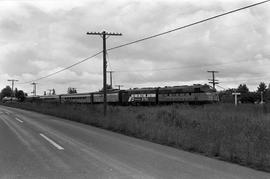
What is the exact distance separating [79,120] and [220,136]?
1629cm

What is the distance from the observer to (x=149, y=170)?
350 inches

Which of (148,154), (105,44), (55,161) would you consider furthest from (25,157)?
(105,44)

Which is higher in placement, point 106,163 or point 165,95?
point 165,95

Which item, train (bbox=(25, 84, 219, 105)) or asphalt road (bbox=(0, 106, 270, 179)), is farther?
train (bbox=(25, 84, 219, 105))

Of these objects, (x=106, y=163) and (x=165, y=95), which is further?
(x=165, y=95)

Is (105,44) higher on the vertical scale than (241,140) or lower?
higher

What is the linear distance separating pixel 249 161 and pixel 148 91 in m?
52.0

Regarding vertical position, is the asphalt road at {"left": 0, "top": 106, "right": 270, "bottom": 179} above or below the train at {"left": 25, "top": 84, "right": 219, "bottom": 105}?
below

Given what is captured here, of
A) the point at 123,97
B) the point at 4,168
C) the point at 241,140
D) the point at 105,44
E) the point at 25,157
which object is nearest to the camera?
the point at 4,168

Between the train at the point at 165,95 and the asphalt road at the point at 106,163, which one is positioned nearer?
the asphalt road at the point at 106,163

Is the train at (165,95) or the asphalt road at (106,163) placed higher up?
the train at (165,95)

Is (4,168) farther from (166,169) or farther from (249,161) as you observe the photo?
(249,161)

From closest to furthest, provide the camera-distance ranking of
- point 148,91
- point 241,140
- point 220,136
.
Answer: point 241,140 → point 220,136 → point 148,91

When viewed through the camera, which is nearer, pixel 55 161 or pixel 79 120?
pixel 55 161
